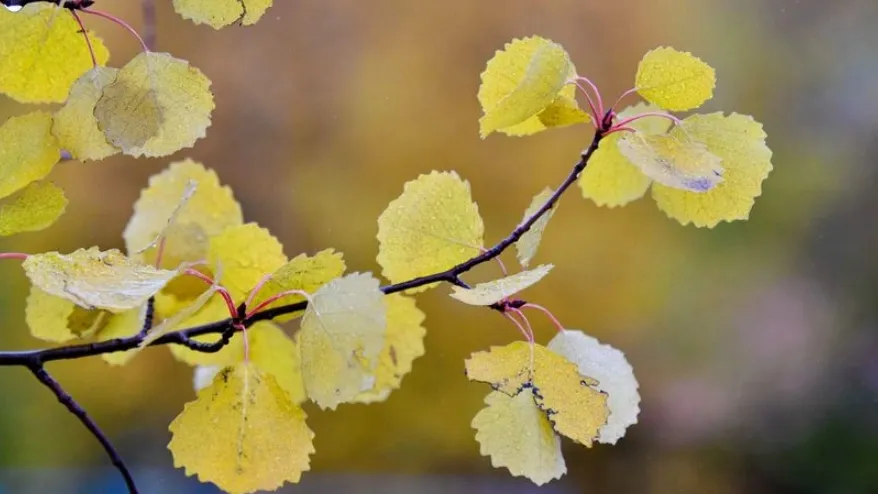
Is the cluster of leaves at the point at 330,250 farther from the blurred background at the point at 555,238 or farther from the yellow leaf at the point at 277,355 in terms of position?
the blurred background at the point at 555,238

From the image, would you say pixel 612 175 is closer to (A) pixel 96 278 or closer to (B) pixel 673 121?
(B) pixel 673 121

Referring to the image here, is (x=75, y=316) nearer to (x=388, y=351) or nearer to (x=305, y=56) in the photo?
(x=388, y=351)

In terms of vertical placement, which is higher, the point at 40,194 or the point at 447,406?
the point at 40,194

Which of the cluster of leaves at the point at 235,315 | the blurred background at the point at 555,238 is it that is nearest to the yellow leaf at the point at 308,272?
the cluster of leaves at the point at 235,315

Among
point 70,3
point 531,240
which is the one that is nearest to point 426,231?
point 531,240

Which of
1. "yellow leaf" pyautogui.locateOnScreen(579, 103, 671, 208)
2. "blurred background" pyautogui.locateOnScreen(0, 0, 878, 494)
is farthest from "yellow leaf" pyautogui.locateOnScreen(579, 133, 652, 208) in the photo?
"blurred background" pyautogui.locateOnScreen(0, 0, 878, 494)

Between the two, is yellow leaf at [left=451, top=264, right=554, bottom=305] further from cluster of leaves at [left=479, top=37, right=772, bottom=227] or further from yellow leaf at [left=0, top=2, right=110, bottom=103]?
yellow leaf at [left=0, top=2, right=110, bottom=103]

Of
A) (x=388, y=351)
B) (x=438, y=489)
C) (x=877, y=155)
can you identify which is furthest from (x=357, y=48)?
(x=388, y=351)
